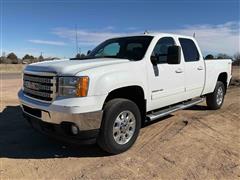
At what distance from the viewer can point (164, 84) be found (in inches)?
225

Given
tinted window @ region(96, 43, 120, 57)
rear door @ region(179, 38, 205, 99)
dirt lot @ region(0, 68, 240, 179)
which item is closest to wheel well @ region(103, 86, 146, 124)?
dirt lot @ region(0, 68, 240, 179)

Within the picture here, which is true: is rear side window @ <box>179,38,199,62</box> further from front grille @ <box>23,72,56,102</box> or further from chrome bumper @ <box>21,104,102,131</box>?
front grille @ <box>23,72,56,102</box>

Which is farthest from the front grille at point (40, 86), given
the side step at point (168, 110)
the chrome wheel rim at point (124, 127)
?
the side step at point (168, 110)

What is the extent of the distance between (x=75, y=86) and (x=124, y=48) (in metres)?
2.13

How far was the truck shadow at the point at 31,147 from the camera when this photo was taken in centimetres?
483

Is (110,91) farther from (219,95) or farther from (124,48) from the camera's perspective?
A: (219,95)

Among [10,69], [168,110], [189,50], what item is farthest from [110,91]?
[10,69]

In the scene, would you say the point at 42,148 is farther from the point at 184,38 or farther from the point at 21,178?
the point at 184,38

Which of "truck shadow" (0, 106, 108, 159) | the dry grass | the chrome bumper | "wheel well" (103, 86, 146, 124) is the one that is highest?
"wheel well" (103, 86, 146, 124)

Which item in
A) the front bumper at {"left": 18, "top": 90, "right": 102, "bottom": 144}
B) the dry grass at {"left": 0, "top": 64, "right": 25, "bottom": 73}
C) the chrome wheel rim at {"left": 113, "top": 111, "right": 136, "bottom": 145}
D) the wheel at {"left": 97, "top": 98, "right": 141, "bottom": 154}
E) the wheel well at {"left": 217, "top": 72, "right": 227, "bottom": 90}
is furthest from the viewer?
the dry grass at {"left": 0, "top": 64, "right": 25, "bottom": 73}

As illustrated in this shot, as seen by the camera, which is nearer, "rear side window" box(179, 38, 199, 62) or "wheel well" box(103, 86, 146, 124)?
"wheel well" box(103, 86, 146, 124)

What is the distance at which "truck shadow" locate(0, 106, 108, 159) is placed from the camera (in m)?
4.83

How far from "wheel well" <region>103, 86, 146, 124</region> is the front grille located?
0.93 m

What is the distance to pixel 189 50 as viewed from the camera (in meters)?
6.93
